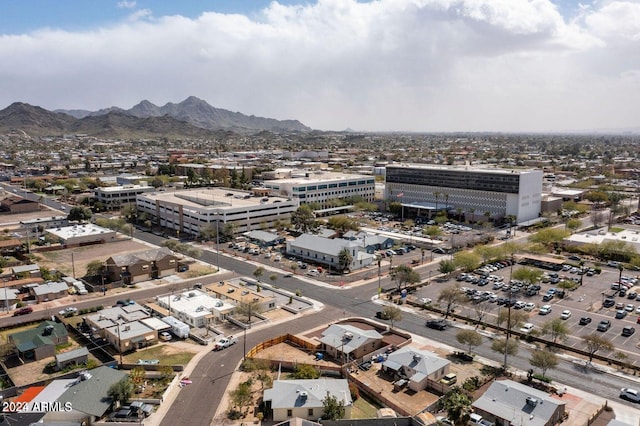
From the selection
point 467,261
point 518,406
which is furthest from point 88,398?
point 467,261

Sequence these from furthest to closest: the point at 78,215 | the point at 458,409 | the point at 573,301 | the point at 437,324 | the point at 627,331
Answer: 1. the point at 78,215
2. the point at 573,301
3. the point at 437,324
4. the point at 627,331
5. the point at 458,409

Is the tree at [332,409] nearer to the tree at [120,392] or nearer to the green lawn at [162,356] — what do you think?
the tree at [120,392]

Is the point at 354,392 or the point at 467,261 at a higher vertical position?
the point at 467,261

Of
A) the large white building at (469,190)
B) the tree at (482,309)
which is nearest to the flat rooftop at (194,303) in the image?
the tree at (482,309)

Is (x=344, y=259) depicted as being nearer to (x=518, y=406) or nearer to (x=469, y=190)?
(x=518, y=406)

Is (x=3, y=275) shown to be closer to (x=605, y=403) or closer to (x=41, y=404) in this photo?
(x=41, y=404)

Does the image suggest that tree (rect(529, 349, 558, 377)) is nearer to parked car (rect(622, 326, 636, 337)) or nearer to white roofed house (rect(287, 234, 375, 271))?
parked car (rect(622, 326, 636, 337))

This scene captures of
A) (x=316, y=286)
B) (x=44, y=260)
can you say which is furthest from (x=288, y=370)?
(x=44, y=260)
